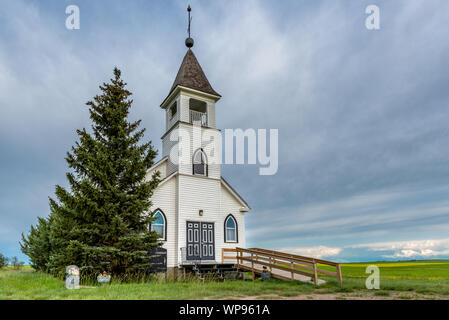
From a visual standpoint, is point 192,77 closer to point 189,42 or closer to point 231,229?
point 189,42

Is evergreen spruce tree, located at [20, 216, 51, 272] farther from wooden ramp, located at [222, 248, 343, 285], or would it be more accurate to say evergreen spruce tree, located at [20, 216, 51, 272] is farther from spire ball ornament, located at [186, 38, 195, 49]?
spire ball ornament, located at [186, 38, 195, 49]

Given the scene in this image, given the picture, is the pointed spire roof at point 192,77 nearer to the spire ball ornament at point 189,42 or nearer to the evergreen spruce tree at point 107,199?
the spire ball ornament at point 189,42

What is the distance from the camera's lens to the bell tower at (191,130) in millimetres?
18188

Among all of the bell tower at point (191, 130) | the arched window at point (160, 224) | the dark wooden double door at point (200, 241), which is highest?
the bell tower at point (191, 130)

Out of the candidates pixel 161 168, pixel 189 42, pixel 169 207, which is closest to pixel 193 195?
pixel 169 207

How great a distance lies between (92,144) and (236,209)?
360 inches

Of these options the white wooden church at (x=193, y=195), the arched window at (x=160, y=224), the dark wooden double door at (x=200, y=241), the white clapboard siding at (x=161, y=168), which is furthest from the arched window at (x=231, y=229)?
the white clapboard siding at (x=161, y=168)

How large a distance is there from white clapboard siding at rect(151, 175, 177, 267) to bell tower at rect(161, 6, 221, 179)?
1.08 meters

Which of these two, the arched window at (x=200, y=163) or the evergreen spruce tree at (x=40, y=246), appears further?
the evergreen spruce tree at (x=40, y=246)

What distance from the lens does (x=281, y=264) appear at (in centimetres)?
1603

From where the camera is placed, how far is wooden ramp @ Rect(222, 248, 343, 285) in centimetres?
1284

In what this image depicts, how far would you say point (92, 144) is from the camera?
13.8 m

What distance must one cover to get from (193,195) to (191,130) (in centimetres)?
382
